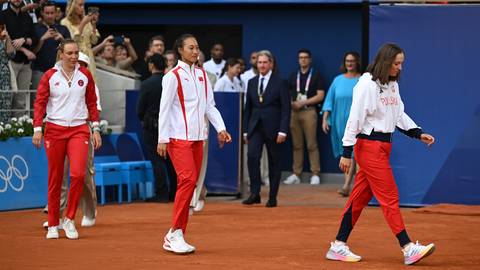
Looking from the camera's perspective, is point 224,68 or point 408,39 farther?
point 224,68

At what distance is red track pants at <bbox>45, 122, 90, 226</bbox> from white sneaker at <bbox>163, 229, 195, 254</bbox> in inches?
63.6

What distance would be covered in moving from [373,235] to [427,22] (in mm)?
4266

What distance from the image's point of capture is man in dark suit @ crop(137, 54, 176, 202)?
16.2 meters

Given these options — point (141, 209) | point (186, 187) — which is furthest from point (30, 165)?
point (186, 187)

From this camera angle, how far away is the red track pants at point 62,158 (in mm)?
11859

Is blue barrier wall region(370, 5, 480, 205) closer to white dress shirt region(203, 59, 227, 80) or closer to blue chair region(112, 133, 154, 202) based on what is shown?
blue chair region(112, 133, 154, 202)

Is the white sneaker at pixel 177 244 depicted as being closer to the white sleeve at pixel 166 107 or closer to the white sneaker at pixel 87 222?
the white sleeve at pixel 166 107

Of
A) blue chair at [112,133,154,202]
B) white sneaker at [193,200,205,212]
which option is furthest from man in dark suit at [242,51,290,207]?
blue chair at [112,133,154,202]

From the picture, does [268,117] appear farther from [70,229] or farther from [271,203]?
[70,229]

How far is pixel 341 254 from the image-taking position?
10.4 metres

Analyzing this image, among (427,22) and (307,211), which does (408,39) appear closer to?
(427,22)

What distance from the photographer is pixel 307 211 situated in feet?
49.9

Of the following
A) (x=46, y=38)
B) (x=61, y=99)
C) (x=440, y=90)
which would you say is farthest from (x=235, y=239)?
(x=46, y=38)

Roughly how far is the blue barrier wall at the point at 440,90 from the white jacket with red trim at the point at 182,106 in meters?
5.28
